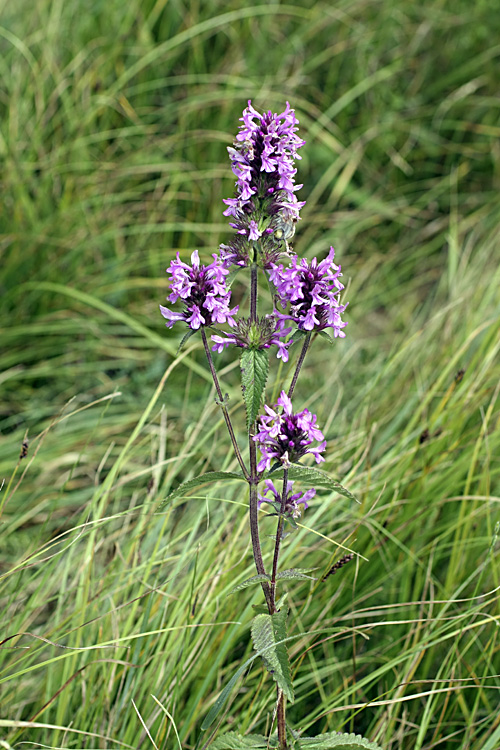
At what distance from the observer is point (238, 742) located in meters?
1.43

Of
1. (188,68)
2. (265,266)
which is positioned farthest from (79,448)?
(188,68)

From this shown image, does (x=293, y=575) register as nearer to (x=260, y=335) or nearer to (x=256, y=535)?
(x=256, y=535)

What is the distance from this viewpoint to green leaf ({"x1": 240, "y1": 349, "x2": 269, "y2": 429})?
4.34ft

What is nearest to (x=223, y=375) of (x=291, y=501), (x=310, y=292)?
(x=291, y=501)

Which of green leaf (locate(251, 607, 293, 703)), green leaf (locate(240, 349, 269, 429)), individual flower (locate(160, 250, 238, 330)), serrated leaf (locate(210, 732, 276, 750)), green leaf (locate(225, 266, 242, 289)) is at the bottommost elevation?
serrated leaf (locate(210, 732, 276, 750))

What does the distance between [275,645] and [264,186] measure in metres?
0.87

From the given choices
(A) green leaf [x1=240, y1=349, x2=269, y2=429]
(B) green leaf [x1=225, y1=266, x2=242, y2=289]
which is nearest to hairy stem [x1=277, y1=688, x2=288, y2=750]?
(A) green leaf [x1=240, y1=349, x2=269, y2=429]

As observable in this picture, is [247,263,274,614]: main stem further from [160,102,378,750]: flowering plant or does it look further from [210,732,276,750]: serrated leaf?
[210,732,276,750]: serrated leaf

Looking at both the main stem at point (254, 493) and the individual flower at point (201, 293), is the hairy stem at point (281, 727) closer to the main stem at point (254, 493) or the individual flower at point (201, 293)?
the main stem at point (254, 493)

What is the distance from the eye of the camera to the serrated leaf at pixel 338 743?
1.38 m

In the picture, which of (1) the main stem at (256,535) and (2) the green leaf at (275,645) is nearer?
(2) the green leaf at (275,645)

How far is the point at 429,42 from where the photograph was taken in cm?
427

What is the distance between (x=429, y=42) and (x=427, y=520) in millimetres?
3149

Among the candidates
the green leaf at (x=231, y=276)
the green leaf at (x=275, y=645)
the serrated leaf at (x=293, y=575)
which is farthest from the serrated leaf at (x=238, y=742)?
the green leaf at (x=231, y=276)
